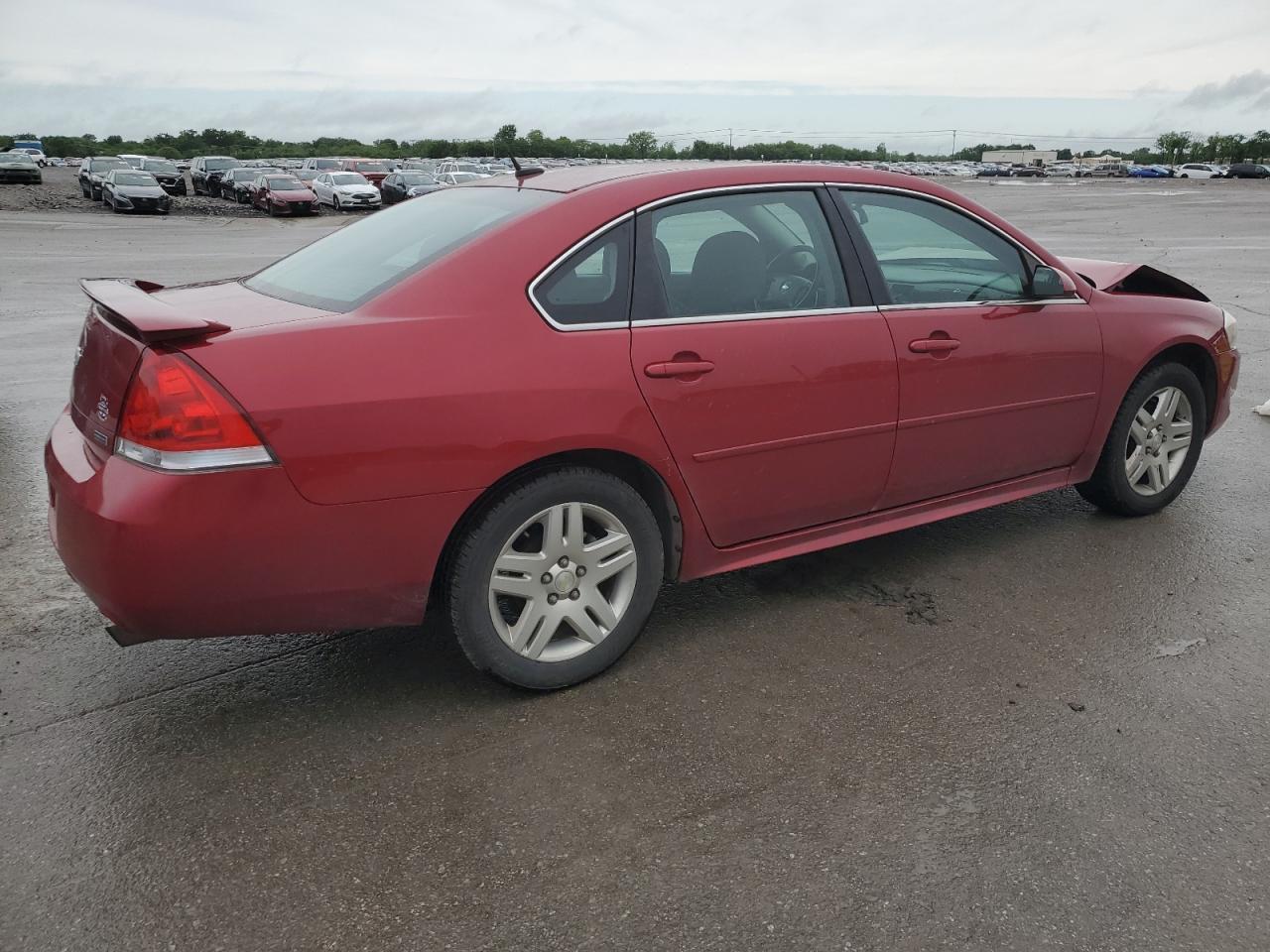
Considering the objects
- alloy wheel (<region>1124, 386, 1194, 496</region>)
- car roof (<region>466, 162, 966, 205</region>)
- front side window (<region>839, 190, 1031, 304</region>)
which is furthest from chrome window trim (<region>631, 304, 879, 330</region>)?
alloy wheel (<region>1124, 386, 1194, 496</region>)

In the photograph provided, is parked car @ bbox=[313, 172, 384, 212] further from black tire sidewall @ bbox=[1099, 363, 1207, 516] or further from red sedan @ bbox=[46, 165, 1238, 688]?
black tire sidewall @ bbox=[1099, 363, 1207, 516]

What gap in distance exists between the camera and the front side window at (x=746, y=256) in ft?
11.3

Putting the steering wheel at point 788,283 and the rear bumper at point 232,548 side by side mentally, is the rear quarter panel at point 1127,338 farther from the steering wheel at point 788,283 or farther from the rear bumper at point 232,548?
the rear bumper at point 232,548

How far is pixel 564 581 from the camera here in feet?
10.6

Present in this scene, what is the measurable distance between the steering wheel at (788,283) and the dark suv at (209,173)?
44290 mm

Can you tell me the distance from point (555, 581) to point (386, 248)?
1.29m

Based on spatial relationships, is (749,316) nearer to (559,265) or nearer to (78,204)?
(559,265)

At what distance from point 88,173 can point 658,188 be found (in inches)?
1615

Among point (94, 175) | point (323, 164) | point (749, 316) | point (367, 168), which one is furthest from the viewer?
point (323, 164)

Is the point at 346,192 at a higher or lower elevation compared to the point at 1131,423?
lower

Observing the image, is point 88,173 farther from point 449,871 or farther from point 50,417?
point 449,871

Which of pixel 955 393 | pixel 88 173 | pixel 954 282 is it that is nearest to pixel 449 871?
pixel 955 393

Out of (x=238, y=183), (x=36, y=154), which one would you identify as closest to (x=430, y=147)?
(x=36, y=154)

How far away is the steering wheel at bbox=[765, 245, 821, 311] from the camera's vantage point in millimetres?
3639
